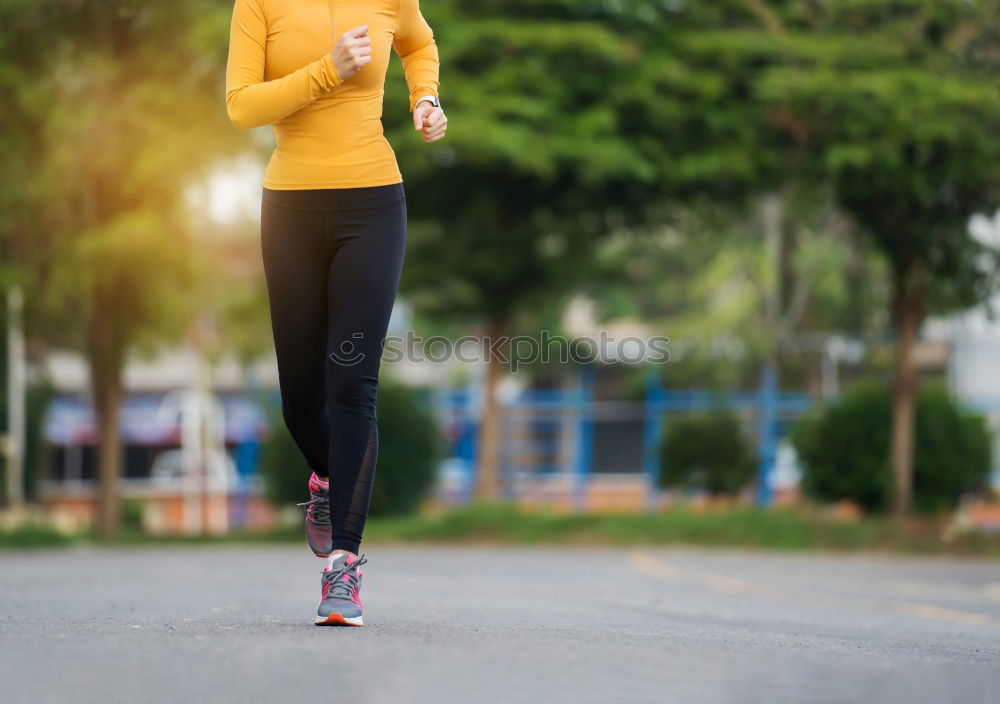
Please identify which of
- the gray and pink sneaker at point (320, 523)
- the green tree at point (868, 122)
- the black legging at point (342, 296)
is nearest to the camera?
the black legging at point (342, 296)

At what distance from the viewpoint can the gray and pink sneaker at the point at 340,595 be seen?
4523mm

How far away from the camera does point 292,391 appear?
4.89 meters

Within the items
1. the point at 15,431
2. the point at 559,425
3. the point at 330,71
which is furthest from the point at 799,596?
the point at 559,425

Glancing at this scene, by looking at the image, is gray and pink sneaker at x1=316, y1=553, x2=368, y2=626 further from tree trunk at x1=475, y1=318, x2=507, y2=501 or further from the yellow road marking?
tree trunk at x1=475, y1=318, x2=507, y2=501

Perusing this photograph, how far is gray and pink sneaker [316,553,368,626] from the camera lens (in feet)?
14.8

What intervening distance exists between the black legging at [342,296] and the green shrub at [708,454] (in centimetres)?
1902

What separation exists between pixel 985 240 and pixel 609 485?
22041 millimetres

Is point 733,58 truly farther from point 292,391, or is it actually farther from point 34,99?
point 292,391

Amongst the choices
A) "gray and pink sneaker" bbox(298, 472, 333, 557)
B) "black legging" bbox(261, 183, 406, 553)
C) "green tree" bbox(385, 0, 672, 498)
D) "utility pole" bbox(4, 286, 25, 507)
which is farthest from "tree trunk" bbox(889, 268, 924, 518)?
"utility pole" bbox(4, 286, 25, 507)

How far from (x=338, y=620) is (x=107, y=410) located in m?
16.8

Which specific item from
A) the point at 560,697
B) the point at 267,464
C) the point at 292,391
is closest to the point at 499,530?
the point at 267,464

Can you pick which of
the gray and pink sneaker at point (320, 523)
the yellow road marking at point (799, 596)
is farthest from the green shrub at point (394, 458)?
the gray and pink sneaker at point (320, 523)

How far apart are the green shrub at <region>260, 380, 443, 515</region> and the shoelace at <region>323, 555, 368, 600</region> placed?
594 inches

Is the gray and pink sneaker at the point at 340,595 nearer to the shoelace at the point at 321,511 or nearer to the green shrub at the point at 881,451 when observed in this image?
the shoelace at the point at 321,511
